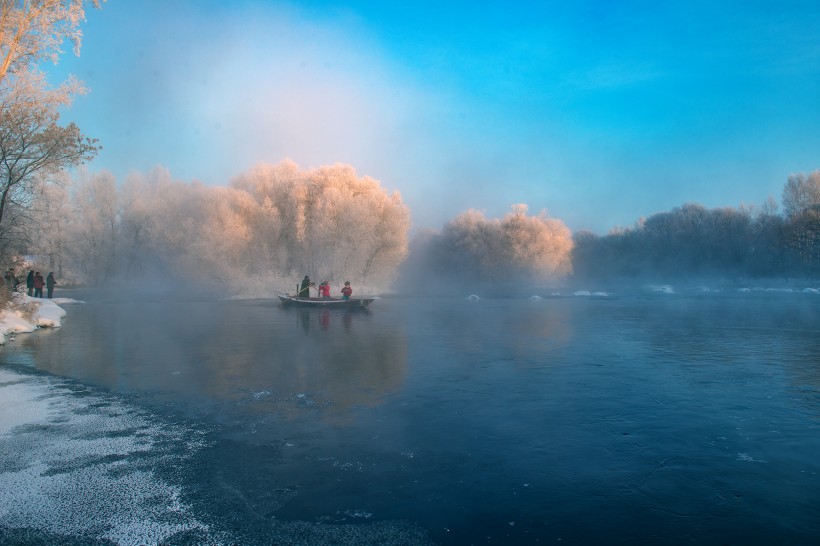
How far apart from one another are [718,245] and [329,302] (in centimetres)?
7074

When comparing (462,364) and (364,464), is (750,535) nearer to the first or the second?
(364,464)

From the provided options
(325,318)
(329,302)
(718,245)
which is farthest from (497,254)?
(325,318)

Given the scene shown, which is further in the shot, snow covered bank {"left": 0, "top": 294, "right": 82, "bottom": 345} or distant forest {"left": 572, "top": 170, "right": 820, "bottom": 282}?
distant forest {"left": 572, "top": 170, "right": 820, "bottom": 282}

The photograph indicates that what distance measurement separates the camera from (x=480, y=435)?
7910mm

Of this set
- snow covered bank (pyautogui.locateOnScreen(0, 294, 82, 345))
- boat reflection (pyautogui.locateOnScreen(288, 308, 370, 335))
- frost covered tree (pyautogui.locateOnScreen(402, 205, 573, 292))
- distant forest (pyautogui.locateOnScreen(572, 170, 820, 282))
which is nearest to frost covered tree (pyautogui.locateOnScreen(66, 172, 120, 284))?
frost covered tree (pyautogui.locateOnScreen(402, 205, 573, 292))

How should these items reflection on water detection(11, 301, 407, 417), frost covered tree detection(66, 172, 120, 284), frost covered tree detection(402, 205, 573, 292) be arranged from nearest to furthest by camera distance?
reflection on water detection(11, 301, 407, 417), frost covered tree detection(66, 172, 120, 284), frost covered tree detection(402, 205, 573, 292)

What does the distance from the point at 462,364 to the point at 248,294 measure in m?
38.4

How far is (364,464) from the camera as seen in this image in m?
6.78

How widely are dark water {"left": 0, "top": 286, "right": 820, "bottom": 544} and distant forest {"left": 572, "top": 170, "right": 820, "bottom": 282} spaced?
63.0 meters

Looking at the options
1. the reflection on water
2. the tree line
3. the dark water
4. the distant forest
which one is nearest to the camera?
the dark water

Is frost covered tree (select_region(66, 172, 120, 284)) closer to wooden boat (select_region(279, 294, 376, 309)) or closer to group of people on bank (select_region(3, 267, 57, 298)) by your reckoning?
group of people on bank (select_region(3, 267, 57, 298))

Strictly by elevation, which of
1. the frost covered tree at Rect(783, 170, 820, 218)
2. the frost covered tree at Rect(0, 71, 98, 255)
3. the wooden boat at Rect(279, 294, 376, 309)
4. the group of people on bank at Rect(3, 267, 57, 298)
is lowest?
the wooden boat at Rect(279, 294, 376, 309)

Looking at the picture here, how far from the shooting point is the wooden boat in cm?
3222

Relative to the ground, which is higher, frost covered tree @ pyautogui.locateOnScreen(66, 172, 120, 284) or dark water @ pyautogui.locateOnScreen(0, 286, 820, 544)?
frost covered tree @ pyautogui.locateOnScreen(66, 172, 120, 284)
